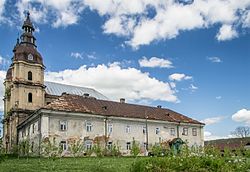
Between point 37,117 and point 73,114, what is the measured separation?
13.3 feet

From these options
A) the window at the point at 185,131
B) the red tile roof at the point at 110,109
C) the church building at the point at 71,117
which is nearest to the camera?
the church building at the point at 71,117

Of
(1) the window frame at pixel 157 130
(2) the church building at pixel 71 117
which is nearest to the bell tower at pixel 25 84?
(2) the church building at pixel 71 117

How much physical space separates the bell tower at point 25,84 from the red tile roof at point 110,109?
13.2 m

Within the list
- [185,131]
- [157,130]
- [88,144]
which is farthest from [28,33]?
[185,131]

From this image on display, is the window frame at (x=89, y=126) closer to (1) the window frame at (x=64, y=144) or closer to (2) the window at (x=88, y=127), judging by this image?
(2) the window at (x=88, y=127)

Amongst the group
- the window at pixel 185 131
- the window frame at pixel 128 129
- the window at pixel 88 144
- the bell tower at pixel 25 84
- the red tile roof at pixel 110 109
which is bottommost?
the window at pixel 88 144

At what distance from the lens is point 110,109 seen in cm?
4278

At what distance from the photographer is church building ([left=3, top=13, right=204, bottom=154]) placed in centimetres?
3684

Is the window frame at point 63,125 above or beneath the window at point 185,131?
above

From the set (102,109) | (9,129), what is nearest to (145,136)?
(102,109)

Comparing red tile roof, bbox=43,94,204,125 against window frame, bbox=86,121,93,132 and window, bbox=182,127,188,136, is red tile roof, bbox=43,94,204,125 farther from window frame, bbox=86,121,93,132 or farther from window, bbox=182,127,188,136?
window frame, bbox=86,121,93,132

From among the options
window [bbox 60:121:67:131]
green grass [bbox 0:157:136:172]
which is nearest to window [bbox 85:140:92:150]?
window [bbox 60:121:67:131]

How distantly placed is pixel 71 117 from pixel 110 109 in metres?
6.76

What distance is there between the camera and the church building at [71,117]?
3684 centimetres
